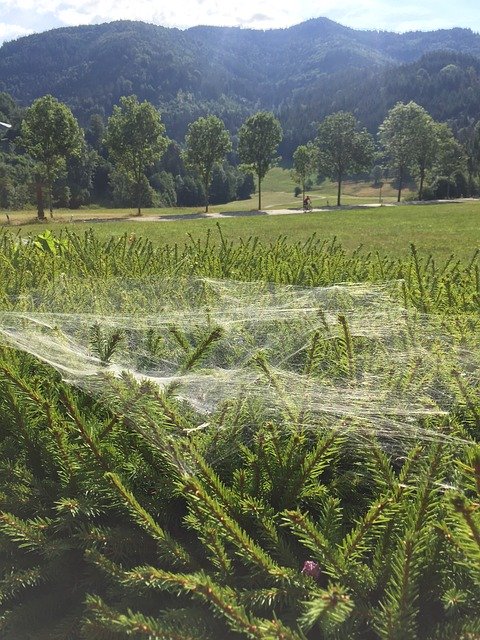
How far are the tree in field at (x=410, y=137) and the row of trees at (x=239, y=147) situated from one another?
11 centimetres

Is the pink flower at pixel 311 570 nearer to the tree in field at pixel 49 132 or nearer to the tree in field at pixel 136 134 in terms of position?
the tree in field at pixel 49 132

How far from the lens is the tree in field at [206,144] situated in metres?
49.6

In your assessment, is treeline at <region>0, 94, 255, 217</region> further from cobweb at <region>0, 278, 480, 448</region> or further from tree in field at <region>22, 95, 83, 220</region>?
cobweb at <region>0, 278, 480, 448</region>

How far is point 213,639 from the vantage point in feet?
4.72

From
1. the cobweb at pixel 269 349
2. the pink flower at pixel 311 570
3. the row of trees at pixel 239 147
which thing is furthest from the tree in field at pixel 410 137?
the pink flower at pixel 311 570

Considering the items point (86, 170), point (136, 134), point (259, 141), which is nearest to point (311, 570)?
point (136, 134)

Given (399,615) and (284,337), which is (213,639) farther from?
(284,337)

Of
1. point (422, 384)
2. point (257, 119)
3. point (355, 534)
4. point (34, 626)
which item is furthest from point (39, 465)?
point (257, 119)

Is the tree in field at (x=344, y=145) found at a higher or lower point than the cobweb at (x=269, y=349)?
higher

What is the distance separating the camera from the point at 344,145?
6169cm

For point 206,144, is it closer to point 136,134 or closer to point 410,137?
A: point 136,134

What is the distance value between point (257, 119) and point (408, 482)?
55219mm

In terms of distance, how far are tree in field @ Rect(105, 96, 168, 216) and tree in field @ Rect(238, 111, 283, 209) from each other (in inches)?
404

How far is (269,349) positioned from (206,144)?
50716mm
